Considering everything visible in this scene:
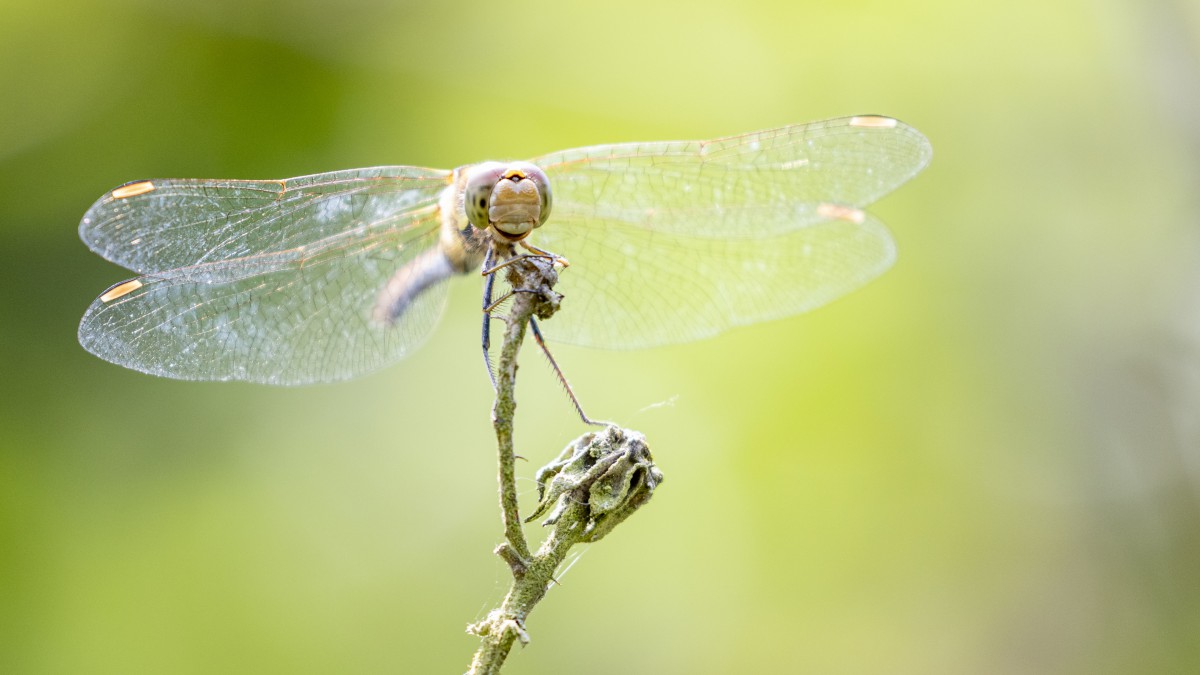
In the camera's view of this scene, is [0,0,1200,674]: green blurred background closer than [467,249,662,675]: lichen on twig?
No

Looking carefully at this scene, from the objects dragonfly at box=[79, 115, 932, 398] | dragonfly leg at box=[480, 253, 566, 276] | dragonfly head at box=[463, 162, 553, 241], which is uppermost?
dragonfly at box=[79, 115, 932, 398]

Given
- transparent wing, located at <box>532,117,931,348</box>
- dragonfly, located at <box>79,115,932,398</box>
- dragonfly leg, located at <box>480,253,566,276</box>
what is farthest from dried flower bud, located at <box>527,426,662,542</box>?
transparent wing, located at <box>532,117,931,348</box>

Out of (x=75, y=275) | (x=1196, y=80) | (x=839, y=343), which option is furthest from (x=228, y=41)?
(x=1196, y=80)

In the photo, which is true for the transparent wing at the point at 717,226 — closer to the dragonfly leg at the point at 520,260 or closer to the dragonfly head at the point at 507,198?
the dragonfly head at the point at 507,198

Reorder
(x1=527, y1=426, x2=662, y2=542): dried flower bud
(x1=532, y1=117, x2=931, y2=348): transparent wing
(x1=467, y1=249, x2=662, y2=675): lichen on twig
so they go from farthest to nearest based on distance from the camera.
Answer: (x1=532, y1=117, x2=931, y2=348): transparent wing → (x1=527, y1=426, x2=662, y2=542): dried flower bud → (x1=467, y1=249, x2=662, y2=675): lichen on twig

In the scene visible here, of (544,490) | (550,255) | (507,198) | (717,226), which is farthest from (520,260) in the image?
(717,226)

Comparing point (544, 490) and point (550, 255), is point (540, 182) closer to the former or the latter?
point (550, 255)

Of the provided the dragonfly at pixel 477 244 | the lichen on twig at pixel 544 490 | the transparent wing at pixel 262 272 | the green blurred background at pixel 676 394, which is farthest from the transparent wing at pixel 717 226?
the green blurred background at pixel 676 394

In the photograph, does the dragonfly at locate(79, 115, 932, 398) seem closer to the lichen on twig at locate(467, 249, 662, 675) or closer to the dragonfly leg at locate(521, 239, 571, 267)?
the dragonfly leg at locate(521, 239, 571, 267)

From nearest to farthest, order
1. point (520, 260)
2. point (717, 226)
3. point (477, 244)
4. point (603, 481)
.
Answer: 1. point (603, 481)
2. point (520, 260)
3. point (477, 244)
4. point (717, 226)
